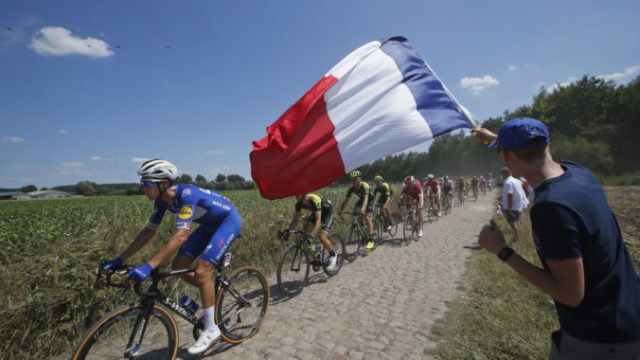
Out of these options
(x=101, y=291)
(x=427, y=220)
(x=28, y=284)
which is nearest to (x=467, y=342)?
(x=101, y=291)

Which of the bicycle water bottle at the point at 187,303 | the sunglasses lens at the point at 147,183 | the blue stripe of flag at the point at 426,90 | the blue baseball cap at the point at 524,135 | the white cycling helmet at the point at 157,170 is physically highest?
the blue stripe of flag at the point at 426,90

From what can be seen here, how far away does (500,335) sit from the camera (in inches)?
141

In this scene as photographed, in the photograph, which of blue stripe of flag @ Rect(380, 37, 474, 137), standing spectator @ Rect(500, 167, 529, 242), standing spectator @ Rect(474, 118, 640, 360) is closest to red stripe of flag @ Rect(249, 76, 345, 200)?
blue stripe of flag @ Rect(380, 37, 474, 137)

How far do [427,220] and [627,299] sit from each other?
45.0 feet

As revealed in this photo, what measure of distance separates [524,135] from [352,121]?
2148 mm

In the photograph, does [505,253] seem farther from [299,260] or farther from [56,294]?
[56,294]

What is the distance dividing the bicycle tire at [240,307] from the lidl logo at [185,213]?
3.70 feet

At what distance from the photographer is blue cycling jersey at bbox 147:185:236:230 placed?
3287 millimetres

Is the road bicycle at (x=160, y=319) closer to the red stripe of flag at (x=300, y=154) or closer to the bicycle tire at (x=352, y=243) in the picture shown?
the red stripe of flag at (x=300, y=154)

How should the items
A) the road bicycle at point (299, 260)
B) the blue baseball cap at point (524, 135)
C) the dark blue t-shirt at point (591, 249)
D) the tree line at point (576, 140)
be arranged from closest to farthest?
the dark blue t-shirt at point (591, 249) → the blue baseball cap at point (524, 135) → the road bicycle at point (299, 260) → the tree line at point (576, 140)

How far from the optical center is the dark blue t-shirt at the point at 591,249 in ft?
4.32

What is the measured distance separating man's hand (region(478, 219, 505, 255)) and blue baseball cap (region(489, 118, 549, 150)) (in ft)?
1.73

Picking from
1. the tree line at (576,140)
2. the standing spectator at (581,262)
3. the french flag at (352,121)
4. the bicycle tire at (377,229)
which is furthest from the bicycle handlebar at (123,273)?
the tree line at (576,140)

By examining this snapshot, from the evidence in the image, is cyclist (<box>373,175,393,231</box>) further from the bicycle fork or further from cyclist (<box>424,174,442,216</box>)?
the bicycle fork
